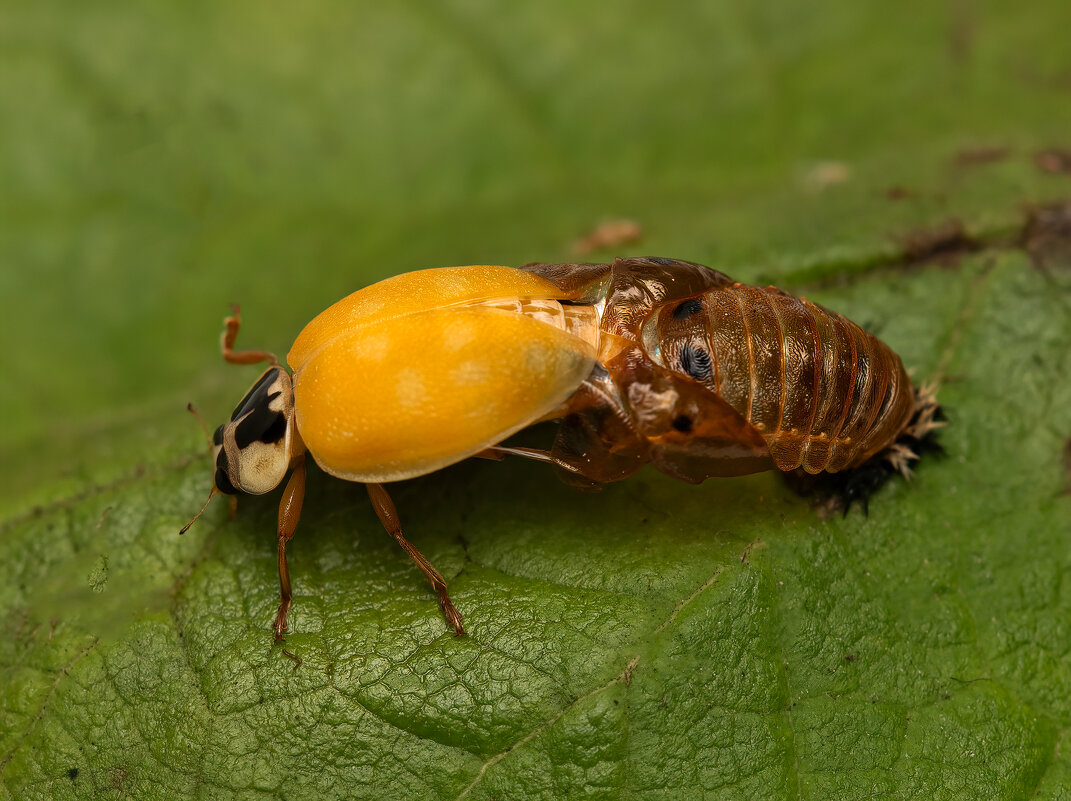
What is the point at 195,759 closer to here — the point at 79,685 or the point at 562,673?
the point at 79,685

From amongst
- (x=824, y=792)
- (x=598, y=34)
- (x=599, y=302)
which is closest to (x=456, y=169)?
(x=598, y=34)

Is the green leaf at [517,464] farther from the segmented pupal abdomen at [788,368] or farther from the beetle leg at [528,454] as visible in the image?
the segmented pupal abdomen at [788,368]

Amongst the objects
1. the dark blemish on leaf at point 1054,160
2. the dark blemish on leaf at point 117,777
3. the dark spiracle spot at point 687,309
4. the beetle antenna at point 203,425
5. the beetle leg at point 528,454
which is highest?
the dark spiracle spot at point 687,309

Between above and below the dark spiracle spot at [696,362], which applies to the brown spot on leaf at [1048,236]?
below

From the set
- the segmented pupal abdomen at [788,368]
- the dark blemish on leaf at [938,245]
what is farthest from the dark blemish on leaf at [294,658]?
the dark blemish on leaf at [938,245]

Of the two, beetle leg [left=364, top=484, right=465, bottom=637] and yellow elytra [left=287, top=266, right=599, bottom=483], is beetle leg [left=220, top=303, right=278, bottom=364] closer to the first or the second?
yellow elytra [left=287, top=266, right=599, bottom=483]

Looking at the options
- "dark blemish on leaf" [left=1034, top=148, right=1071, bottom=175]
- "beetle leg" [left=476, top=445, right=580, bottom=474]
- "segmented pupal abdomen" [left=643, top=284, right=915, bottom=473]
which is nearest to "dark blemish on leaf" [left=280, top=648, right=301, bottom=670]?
"beetle leg" [left=476, top=445, right=580, bottom=474]

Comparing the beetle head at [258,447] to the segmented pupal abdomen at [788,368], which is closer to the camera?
the segmented pupal abdomen at [788,368]
